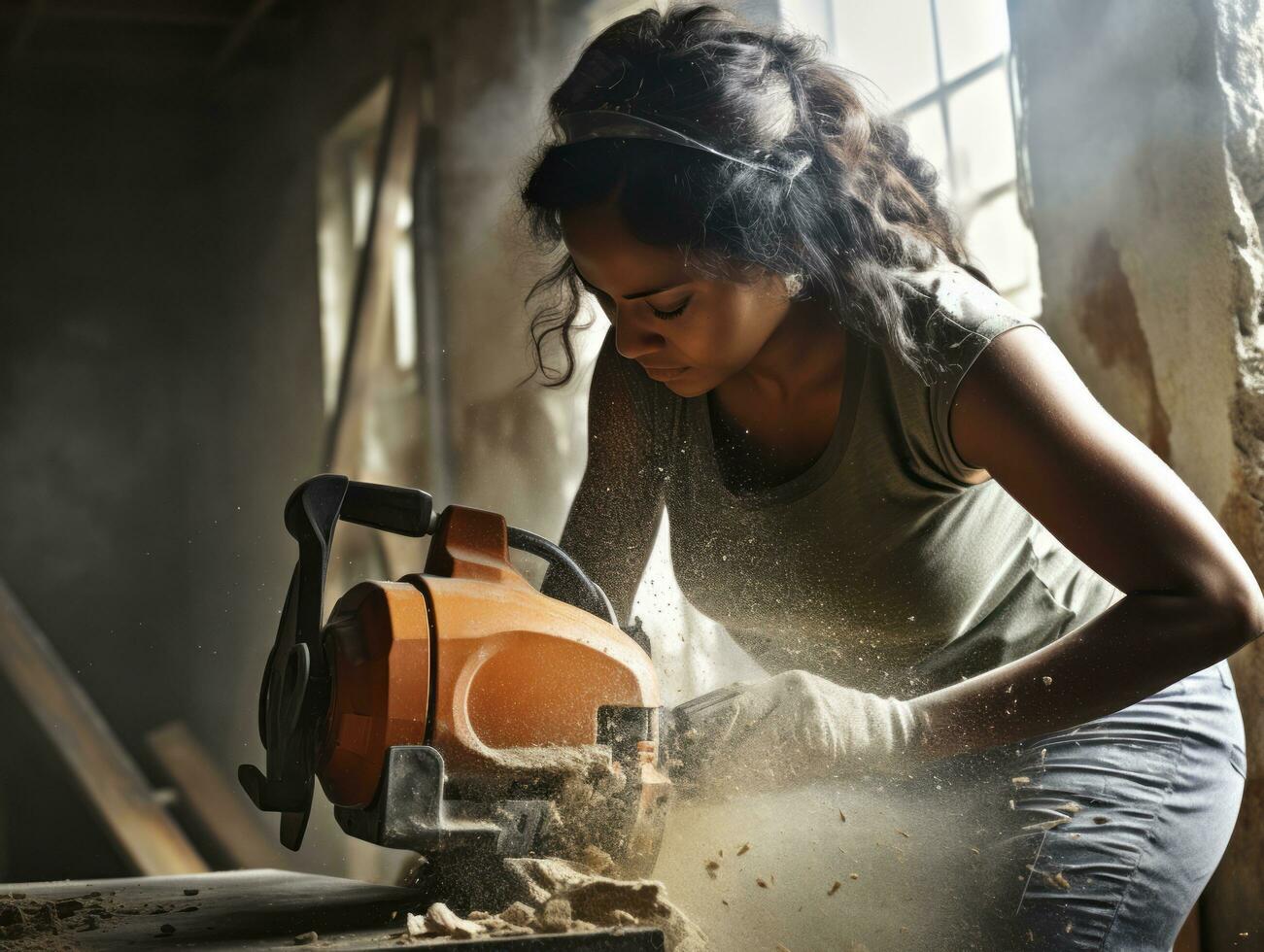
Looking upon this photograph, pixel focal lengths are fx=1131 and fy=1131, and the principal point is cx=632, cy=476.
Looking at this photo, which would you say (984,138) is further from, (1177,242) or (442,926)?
(442,926)

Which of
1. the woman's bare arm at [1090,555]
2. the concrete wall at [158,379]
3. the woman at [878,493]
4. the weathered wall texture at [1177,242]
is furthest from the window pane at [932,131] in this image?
the concrete wall at [158,379]

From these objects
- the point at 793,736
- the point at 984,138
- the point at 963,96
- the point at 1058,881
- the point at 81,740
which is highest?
the point at 963,96

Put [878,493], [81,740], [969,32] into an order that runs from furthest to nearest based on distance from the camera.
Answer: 1. [81,740]
2. [969,32]
3. [878,493]

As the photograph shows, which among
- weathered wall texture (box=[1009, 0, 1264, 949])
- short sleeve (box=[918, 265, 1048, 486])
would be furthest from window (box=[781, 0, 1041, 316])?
short sleeve (box=[918, 265, 1048, 486])

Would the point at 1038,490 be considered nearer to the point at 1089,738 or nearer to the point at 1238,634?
the point at 1238,634

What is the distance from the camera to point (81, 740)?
4.31m

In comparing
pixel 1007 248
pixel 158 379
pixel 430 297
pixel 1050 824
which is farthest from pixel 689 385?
pixel 158 379

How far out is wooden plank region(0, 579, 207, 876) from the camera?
421cm

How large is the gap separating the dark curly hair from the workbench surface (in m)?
0.68

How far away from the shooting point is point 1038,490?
1060 millimetres

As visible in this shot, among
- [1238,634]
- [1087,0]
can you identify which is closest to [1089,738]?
[1238,634]

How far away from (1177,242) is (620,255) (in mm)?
916

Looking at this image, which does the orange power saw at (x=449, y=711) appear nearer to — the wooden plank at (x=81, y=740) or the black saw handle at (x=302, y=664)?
the black saw handle at (x=302, y=664)

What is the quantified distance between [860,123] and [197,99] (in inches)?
215
